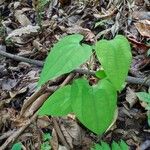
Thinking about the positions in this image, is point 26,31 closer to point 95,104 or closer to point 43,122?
point 43,122

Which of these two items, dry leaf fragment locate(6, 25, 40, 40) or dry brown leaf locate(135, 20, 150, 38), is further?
dry leaf fragment locate(6, 25, 40, 40)

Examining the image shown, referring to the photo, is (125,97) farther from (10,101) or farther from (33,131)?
(10,101)

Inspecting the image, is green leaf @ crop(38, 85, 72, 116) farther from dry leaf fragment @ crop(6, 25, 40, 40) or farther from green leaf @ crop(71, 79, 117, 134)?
dry leaf fragment @ crop(6, 25, 40, 40)

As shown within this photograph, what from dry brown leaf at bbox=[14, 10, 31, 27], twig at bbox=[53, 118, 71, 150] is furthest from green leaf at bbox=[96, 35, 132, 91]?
dry brown leaf at bbox=[14, 10, 31, 27]

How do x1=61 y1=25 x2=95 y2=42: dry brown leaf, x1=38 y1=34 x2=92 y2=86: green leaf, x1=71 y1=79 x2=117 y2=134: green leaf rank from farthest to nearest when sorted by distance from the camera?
1. x1=61 y1=25 x2=95 y2=42: dry brown leaf
2. x1=71 y1=79 x2=117 y2=134: green leaf
3. x1=38 y1=34 x2=92 y2=86: green leaf

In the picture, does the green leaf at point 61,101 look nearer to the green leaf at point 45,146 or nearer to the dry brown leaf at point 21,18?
the green leaf at point 45,146

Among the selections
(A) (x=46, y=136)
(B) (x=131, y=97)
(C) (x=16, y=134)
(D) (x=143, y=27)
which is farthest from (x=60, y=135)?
(D) (x=143, y=27)

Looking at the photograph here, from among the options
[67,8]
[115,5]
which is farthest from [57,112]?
[67,8]
